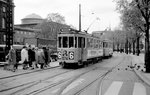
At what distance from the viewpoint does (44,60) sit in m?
20.9

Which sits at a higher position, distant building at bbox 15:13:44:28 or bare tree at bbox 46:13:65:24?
distant building at bbox 15:13:44:28

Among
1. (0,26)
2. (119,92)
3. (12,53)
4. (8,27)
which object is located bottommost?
(119,92)

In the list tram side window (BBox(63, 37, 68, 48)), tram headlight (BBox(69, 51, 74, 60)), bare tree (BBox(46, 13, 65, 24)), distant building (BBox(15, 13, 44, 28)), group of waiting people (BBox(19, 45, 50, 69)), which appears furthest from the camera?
distant building (BBox(15, 13, 44, 28))

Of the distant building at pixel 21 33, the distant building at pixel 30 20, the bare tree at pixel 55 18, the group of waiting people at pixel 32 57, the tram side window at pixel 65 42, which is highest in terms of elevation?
the distant building at pixel 30 20

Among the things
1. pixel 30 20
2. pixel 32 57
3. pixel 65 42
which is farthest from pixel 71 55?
pixel 30 20

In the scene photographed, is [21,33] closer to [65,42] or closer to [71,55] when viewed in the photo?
[65,42]

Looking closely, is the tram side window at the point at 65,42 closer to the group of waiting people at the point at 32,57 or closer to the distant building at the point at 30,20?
the group of waiting people at the point at 32,57

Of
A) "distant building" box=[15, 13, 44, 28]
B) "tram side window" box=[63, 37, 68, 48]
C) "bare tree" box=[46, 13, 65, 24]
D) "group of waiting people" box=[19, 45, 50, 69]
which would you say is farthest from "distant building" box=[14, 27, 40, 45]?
"group of waiting people" box=[19, 45, 50, 69]

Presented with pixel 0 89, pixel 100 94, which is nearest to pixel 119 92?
pixel 100 94

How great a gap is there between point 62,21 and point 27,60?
145ft

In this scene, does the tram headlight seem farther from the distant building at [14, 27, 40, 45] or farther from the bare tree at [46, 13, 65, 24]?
the distant building at [14, 27, 40, 45]

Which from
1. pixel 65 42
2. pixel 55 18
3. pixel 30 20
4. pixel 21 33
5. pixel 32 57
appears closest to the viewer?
pixel 32 57

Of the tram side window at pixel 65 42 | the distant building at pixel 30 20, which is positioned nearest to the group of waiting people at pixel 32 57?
the tram side window at pixel 65 42

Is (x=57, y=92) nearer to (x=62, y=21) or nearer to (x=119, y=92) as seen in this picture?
(x=119, y=92)
